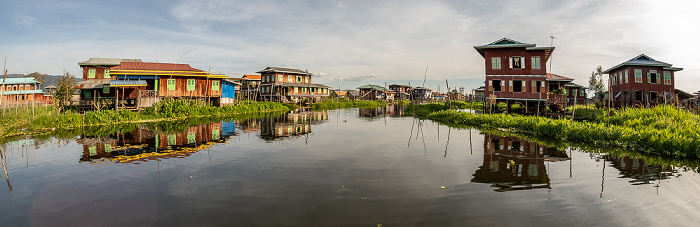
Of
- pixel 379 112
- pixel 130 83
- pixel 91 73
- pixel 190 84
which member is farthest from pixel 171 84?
pixel 379 112

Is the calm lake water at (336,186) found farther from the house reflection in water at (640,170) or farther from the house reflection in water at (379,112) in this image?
the house reflection in water at (379,112)

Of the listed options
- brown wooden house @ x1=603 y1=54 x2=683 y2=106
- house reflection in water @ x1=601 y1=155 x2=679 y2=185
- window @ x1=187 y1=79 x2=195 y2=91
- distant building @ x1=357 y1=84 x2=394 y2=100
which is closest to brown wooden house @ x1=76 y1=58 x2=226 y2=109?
window @ x1=187 y1=79 x2=195 y2=91

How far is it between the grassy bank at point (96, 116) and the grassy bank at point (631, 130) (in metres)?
26.7

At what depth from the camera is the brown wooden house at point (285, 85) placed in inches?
2251

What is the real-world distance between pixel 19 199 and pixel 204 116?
82.6 ft

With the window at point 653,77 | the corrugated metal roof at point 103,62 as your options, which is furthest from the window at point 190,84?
the window at point 653,77

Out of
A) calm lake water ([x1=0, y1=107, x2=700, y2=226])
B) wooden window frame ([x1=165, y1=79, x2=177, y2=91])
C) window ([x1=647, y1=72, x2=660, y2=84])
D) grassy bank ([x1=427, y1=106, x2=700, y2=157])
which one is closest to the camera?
calm lake water ([x1=0, y1=107, x2=700, y2=226])

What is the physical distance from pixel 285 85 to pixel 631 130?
4898cm

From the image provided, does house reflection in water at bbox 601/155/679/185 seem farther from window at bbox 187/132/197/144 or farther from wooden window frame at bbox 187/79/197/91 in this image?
wooden window frame at bbox 187/79/197/91

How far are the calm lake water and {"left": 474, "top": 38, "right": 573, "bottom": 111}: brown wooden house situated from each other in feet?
56.9

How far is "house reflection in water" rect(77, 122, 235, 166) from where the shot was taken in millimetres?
12047

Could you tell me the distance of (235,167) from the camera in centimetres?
1063

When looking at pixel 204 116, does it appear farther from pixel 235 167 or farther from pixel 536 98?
pixel 536 98

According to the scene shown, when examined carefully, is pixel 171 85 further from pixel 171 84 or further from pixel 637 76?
pixel 637 76
